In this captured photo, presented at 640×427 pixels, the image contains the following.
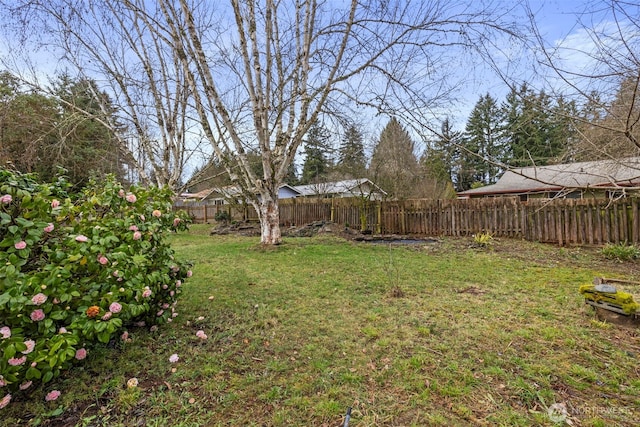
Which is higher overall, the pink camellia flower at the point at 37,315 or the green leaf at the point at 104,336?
the pink camellia flower at the point at 37,315

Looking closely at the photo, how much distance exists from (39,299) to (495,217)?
31.2 ft

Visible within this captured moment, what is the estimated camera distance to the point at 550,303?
3252mm

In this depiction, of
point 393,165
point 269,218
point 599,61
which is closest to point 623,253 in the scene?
point 599,61

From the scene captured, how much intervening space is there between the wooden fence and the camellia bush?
5.50m

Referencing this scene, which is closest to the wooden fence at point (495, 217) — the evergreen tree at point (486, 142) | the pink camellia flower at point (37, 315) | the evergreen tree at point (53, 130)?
the evergreen tree at point (486, 142)

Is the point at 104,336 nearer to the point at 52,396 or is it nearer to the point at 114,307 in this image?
the point at 114,307

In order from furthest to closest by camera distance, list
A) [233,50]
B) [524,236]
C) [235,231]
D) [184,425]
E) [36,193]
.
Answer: [235,231]
[524,236]
[233,50]
[36,193]
[184,425]

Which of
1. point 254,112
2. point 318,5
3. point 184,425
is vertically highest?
point 318,5

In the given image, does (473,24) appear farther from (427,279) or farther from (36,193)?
(36,193)

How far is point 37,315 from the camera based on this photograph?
5.43 ft

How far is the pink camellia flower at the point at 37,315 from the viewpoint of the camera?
1.65 m

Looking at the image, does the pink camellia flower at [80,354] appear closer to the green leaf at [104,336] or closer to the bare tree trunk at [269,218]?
the green leaf at [104,336]

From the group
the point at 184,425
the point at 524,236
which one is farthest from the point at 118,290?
the point at 524,236

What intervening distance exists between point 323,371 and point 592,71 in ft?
9.34
